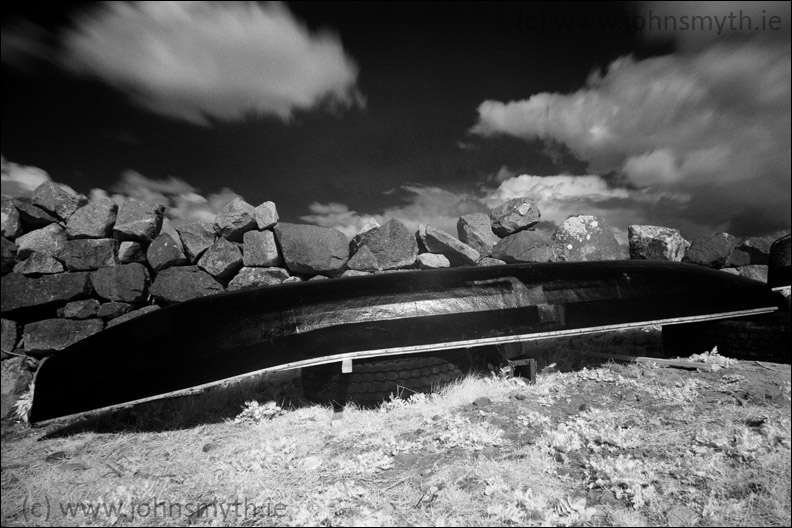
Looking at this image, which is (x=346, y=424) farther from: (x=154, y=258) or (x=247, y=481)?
(x=154, y=258)

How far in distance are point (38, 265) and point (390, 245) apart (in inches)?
284

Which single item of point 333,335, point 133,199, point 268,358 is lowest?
point 268,358

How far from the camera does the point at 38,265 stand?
704 cm

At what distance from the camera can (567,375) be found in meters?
4.72

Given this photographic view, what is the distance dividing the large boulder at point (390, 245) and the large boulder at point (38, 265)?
6282 millimetres

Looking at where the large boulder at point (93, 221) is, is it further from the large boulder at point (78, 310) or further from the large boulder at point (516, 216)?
the large boulder at point (516, 216)

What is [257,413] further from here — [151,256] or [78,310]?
[78,310]

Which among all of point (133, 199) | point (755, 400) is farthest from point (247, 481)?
point (133, 199)

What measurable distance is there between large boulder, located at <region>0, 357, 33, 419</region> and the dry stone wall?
3cm

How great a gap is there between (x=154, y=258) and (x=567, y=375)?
8.11 m

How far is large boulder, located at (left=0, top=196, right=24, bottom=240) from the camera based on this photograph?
23.2ft

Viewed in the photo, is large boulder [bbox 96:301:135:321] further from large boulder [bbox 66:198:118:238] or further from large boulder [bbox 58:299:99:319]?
large boulder [bbox 66:198:118:238]

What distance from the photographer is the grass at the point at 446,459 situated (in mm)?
2221

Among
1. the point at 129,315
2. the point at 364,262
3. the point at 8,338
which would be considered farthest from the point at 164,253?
the point at 364,262
